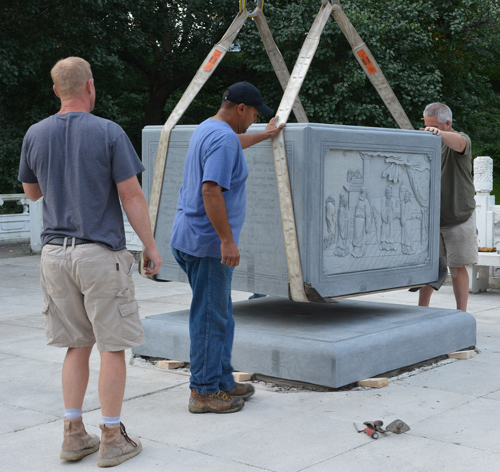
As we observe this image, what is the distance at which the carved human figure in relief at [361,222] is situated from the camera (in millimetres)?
5090

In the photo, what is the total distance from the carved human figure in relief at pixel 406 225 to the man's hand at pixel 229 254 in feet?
6.60

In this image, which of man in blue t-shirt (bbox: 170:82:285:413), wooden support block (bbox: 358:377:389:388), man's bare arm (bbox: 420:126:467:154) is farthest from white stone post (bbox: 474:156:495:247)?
man in blue t-shirt (bbox: 170:82:285:413)

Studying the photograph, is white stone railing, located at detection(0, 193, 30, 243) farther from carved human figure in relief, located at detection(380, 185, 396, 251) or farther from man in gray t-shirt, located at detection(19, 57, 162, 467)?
man in gray t-shirt, located at detection(19, 57, 162, 467)

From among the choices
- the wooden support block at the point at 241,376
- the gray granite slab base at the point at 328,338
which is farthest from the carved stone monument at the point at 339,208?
the wooden support block at the point at 241,376

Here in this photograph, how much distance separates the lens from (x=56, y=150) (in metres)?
3.25

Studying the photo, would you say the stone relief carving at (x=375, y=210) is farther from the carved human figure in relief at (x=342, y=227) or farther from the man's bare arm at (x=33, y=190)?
the man's bare arm at (x=33, y=190)

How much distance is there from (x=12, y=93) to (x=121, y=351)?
14.9 metres

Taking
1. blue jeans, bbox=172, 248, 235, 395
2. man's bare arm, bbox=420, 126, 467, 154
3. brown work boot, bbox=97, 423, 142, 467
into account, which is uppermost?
man's bare arm, bbox=420, 126, 467, 154

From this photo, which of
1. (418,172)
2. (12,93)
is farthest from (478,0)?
(418,172)

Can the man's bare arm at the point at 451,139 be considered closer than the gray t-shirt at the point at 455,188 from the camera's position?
Yes

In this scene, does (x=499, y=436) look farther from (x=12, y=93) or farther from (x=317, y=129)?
(x=12, y=93)

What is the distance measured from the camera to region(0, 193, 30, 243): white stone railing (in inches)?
540

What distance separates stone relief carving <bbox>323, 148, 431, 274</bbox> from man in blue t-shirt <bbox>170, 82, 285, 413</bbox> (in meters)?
0.99

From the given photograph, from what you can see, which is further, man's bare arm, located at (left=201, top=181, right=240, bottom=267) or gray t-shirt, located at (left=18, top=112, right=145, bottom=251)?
man's bare arm, located at (left=201, top=181, right=240, bottom=267)
